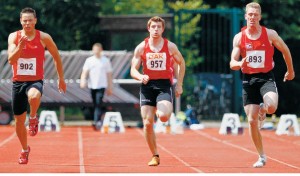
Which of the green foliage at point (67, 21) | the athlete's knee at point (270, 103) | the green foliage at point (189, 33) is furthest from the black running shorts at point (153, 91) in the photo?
the green foliage at point (67, 21)

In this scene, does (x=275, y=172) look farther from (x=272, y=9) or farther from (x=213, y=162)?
(x=272, y=9)

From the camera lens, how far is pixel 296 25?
34312 millimetres

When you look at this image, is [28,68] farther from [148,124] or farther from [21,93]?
[148,124]

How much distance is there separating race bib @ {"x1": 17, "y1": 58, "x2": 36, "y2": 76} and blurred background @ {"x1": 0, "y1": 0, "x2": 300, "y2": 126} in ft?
41.5

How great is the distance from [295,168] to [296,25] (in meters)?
20.5

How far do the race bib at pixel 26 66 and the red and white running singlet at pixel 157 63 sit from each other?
149cm

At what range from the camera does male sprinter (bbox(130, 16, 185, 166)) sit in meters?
14.4

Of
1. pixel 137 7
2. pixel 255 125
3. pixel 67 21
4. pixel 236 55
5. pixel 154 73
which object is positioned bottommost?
pixel 255 125

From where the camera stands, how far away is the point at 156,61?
14.5m

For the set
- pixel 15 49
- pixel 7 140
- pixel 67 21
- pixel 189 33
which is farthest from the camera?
pixel 67 21

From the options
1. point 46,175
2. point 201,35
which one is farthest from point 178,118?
point 46,175

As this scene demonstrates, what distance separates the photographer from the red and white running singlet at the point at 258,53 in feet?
47.1

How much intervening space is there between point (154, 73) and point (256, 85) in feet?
4.54

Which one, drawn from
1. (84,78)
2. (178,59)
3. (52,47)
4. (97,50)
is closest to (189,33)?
(97,50)
